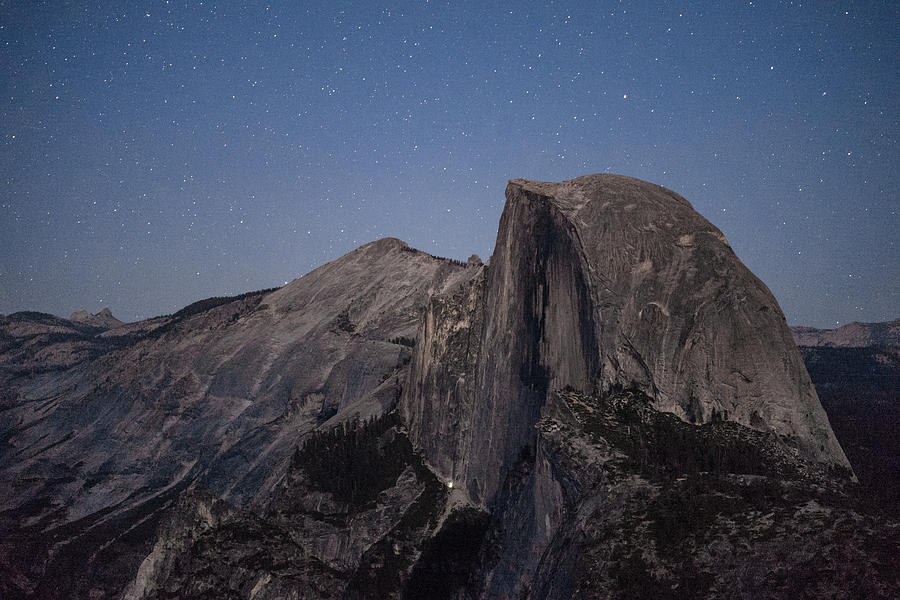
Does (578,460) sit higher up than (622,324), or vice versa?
(622,324)

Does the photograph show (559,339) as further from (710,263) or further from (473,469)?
(473,469)

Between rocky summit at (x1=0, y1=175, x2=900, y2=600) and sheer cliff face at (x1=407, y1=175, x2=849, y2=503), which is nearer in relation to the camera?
rocky summit at (x1=0, y1=175, x2=900, y2=600)

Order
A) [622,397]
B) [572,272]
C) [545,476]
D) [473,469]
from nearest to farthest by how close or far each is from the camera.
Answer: [545,476] < [622,397] < [572,272] < [473,469]

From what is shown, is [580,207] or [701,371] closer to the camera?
[701,371]

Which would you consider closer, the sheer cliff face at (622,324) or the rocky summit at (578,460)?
the rocky summit at (578,460)

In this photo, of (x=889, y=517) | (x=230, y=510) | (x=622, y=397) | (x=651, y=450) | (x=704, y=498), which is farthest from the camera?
(x=230, y=510)

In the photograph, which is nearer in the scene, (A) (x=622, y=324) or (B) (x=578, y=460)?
(B) (x=578, y=460)

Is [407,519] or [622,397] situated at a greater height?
[622,397]

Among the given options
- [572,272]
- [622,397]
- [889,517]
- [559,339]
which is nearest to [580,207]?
[572,272]
